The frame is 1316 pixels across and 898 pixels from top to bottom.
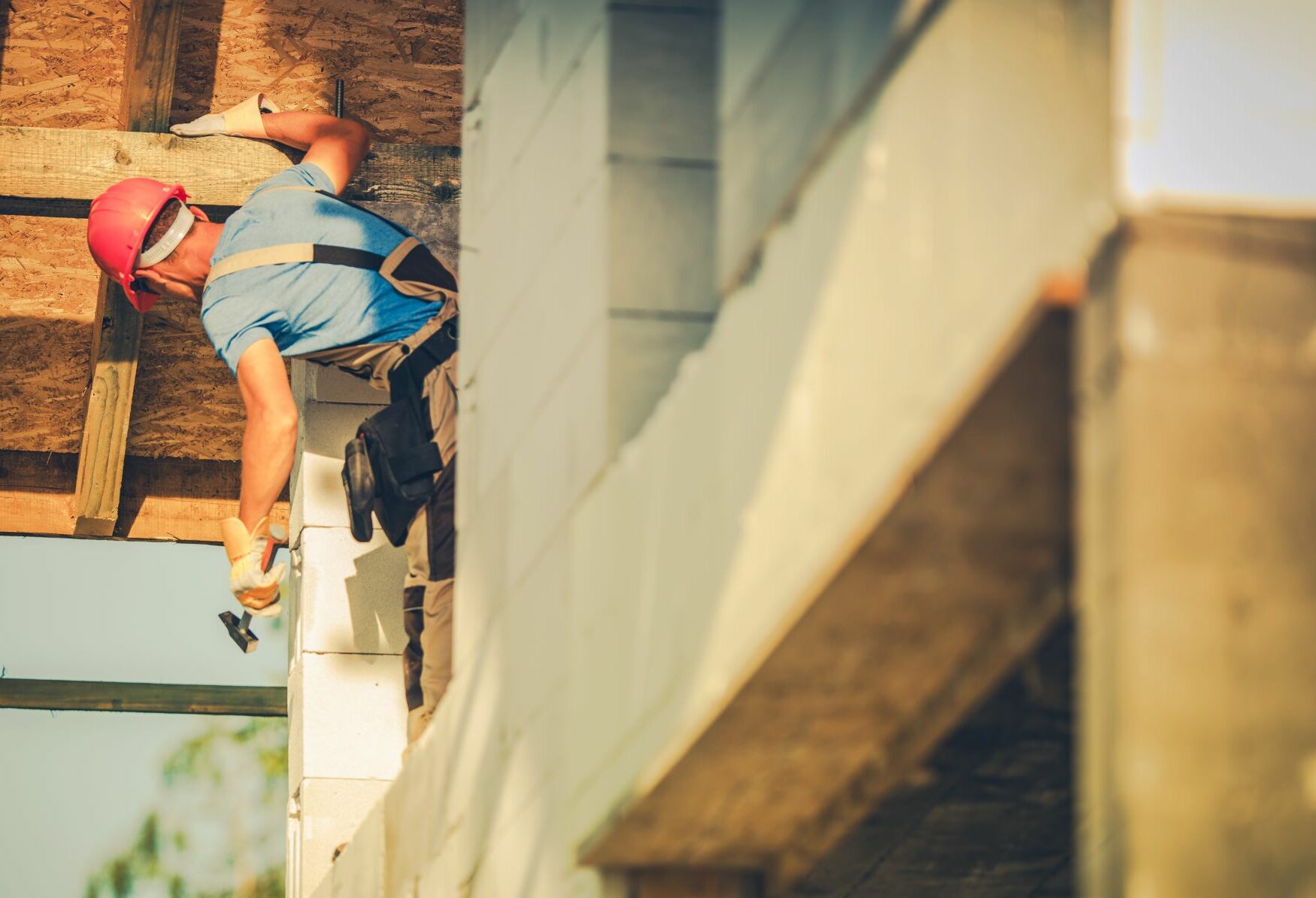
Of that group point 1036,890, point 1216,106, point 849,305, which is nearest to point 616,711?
point 849,305

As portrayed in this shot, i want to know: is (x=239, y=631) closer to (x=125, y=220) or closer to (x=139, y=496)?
(x=125, y=220)

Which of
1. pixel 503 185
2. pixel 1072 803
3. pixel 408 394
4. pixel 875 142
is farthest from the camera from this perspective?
pixel 408 394

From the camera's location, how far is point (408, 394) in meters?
5.79

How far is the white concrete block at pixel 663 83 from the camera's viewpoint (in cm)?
327

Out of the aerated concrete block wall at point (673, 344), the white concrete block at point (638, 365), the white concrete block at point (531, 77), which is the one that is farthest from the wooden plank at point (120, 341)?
the white concrete block at point (638, 365)

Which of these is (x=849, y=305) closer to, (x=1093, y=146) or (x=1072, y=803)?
(x=1093, y=146)

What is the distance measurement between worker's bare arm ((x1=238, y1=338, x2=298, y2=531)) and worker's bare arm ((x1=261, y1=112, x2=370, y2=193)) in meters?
0.98

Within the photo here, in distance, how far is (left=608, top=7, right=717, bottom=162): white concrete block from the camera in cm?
327

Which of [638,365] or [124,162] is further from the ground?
[124,162]

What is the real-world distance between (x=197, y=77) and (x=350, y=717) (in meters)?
2.48

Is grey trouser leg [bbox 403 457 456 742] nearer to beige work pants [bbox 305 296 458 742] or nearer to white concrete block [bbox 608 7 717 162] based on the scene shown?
beige work pants [bbox 305 296 458 742]

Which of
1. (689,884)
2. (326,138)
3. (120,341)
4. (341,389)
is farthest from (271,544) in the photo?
(689,884)

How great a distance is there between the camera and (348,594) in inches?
267

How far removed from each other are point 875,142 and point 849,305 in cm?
20
